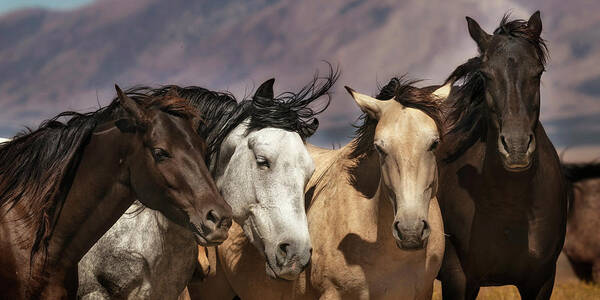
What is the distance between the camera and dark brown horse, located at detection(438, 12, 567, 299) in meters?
7.44

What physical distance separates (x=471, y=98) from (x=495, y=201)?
2.90ft

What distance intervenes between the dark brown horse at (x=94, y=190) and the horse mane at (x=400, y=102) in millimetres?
1377

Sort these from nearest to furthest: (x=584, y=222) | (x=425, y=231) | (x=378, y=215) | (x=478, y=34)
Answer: (x=425, y=231), (x=378, y=215), (x=478, y=34), (x=584, y=222)

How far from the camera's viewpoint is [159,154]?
5.58m

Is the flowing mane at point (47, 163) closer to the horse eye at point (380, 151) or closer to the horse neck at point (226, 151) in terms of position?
the horse neck at point (226, 151)

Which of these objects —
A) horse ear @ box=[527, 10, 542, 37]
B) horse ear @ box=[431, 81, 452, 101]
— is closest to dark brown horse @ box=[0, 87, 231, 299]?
horse ear @ box=[431, 81, 452, 101]

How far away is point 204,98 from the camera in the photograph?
6.82 m

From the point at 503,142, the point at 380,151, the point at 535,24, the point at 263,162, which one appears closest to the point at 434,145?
the point at 380,151

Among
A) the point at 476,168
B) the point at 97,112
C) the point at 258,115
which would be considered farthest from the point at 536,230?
Result: the point at 97,112

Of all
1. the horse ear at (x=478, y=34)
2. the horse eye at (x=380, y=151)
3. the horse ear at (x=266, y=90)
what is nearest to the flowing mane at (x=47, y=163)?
the horse ear at (x=266, y=90)

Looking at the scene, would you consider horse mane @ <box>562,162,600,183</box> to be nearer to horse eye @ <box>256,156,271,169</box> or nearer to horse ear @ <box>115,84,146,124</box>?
horse eye @ <box>256,156,271,169</box>

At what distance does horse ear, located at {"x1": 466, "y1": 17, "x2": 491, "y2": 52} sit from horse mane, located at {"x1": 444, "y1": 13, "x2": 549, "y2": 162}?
0.08m

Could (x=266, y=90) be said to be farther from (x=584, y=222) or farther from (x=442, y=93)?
(x=584, y=222)

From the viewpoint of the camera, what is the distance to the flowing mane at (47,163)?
5645mm
